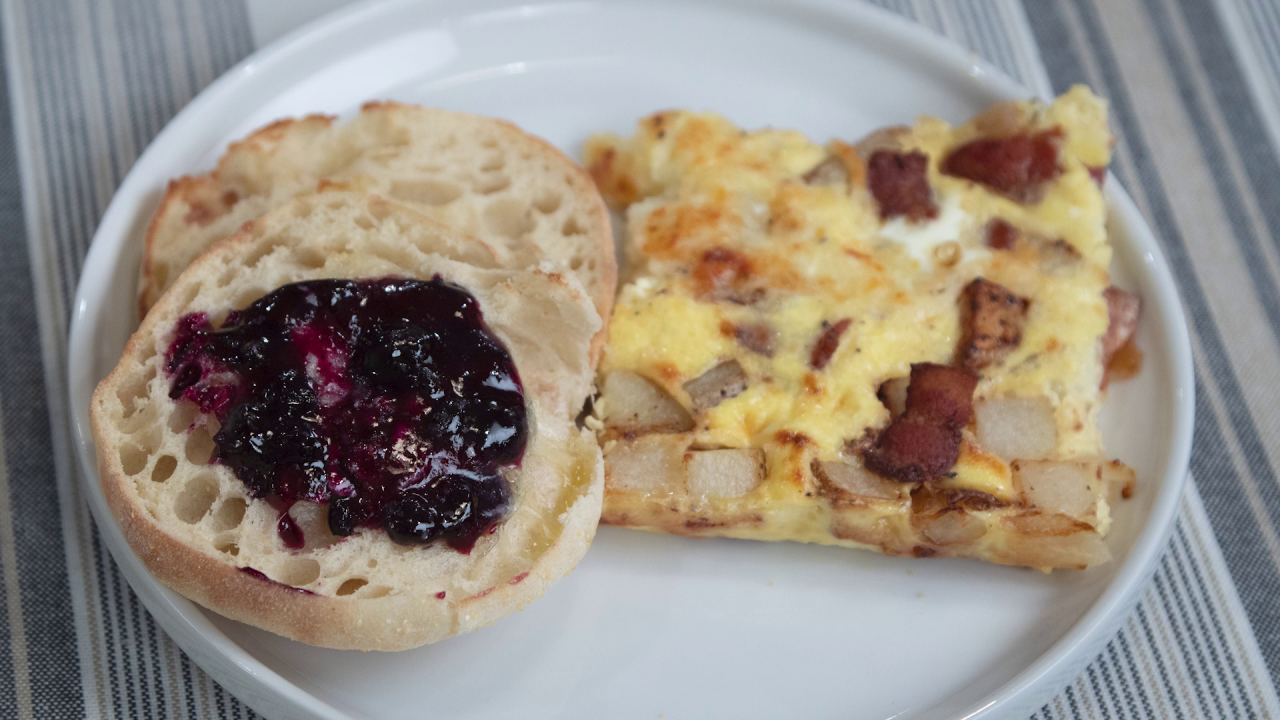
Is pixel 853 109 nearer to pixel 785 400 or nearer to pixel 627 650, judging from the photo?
pixel 785 400

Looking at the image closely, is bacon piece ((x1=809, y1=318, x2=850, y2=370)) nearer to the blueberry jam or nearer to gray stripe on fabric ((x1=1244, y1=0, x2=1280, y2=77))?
the blueberry jam

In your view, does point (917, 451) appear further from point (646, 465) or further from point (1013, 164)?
point (1013, 164)

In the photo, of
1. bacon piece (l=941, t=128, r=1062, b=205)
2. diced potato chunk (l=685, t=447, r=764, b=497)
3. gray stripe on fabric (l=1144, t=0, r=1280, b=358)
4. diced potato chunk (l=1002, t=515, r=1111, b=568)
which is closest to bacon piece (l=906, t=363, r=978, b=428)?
diced potato chunk (l=1002, t=515, r=1111, b=568)

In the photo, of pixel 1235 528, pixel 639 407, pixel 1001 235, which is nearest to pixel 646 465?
pixel 639 407

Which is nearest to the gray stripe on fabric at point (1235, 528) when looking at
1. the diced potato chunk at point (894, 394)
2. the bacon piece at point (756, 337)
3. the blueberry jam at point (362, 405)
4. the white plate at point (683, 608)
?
the white plate at point (683, 608)

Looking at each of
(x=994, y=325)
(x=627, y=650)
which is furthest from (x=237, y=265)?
(x=994, y=325)
